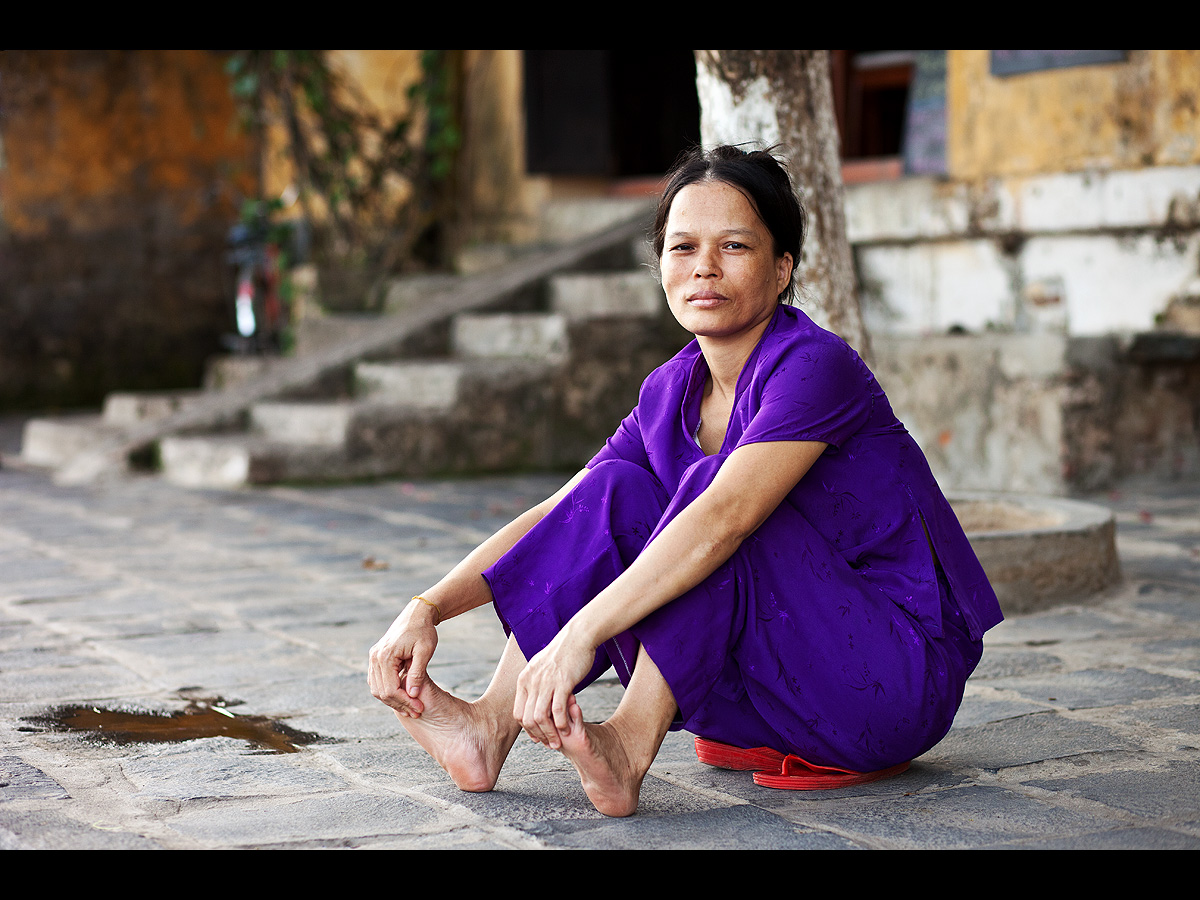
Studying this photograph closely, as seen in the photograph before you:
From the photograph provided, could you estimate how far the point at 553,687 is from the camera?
204 cm

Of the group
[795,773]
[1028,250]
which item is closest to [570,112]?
[1028,250]

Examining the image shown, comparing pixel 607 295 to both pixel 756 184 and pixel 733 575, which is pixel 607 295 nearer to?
pixel 756 184

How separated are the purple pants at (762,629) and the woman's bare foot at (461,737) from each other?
0.15 meters

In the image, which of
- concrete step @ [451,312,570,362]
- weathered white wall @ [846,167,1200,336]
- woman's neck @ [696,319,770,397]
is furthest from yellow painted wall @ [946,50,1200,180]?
woman's neck @ [696,319,770,397]

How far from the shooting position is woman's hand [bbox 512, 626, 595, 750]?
2029 mm

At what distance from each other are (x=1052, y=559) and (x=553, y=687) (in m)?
2.21

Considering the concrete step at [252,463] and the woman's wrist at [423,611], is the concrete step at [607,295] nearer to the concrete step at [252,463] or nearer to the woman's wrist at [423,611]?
the concrete step at [252,463]

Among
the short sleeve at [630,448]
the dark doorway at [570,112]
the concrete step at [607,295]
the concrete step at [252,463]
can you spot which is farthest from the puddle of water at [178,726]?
the dark doorway at [570,112]

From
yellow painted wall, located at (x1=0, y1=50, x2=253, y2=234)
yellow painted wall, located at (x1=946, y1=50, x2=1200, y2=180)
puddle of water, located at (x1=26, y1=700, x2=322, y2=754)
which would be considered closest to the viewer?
puddle of water, located at (x1=26, y1=700, x2=322, y2=754)

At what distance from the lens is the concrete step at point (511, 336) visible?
280 inches

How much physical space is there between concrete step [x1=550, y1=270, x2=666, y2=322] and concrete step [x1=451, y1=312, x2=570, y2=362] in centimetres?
15

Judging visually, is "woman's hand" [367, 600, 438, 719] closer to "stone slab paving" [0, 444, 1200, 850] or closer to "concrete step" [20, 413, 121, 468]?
"stone slab paving" [0, 444, 1200, 850]

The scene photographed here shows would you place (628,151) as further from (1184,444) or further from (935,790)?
(935,790)
